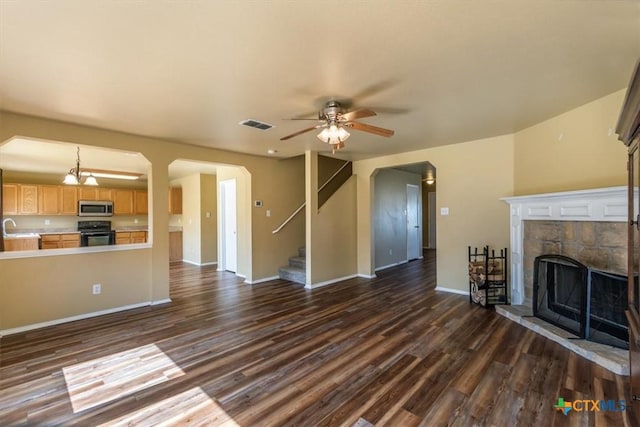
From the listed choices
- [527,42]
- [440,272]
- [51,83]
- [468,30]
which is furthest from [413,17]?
[440,272]

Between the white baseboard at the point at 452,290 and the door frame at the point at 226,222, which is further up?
the door frame at the point at 226,222

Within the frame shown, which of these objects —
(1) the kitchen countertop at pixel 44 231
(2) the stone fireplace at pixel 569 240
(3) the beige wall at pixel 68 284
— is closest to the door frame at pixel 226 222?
(3) the beige wall at pixel 68 284

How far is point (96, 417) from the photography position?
1.87m

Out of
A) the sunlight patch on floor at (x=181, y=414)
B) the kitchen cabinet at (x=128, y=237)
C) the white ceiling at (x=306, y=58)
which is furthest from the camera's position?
the kitchen cabinet at (x=128, y=237)

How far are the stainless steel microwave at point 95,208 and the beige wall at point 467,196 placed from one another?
709cm

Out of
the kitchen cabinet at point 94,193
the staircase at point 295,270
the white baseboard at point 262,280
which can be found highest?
the kitchen cabinet at point 94,193

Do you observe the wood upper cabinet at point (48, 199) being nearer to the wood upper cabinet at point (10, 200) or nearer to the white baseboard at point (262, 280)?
the wood upper cabinet at point (10, 200)

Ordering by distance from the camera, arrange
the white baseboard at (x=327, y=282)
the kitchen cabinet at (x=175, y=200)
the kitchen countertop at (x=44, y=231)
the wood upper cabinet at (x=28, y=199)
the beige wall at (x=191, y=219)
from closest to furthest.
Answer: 1. the white baseboard at (x=327, y=282)
2. the wood upper cabinet at (x=28, y=199)
3. the kitchen countertop at (x=44, y=231)
4. the beige wall at (x=191, y=219)
5. the kitchen cabinet at (x=175, y=200)

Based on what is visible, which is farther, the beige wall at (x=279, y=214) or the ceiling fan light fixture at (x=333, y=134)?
the beige wall at (x=279, y=214)

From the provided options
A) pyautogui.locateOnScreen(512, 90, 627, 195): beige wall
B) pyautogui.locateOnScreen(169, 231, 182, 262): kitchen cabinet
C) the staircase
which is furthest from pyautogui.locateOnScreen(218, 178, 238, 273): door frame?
pyautogui.locateOnScreen(512, 90, 627, 195): beige wall

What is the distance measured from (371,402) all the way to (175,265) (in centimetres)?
674

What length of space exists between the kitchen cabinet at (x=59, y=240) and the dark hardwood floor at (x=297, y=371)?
4017 millimetres

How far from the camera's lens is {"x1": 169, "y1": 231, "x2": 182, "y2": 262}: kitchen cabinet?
7926mm

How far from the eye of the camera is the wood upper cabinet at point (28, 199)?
6.19 m
